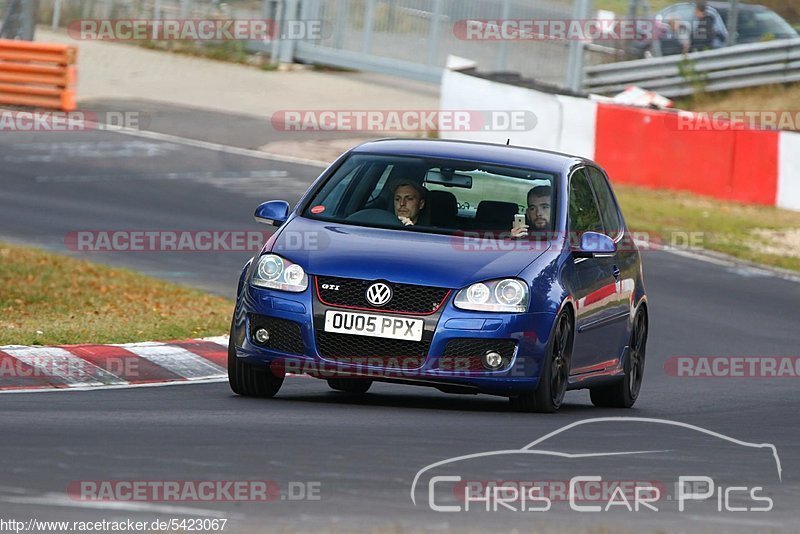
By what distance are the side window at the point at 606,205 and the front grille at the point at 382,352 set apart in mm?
2353

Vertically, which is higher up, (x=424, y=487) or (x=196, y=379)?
(x=424, y=487)

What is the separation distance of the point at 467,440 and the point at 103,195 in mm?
13754

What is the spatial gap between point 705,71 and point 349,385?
71.1 ft

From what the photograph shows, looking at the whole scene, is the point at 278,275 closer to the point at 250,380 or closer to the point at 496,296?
the point at 250,380

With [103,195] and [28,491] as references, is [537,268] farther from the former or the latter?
[103,195]

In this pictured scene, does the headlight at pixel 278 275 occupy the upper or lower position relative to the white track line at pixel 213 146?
upper

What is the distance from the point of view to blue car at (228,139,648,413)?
911 cm

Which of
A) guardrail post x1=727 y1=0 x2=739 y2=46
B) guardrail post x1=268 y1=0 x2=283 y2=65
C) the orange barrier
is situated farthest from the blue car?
guardrail post x1=268 y1=0 x2=283 y2=65

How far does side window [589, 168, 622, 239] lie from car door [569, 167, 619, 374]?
0.12 meters

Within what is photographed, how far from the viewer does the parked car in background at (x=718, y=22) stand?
102 ft

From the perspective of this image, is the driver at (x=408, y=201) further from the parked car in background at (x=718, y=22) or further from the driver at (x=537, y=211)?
the parked car in background at (x=718, y=22)

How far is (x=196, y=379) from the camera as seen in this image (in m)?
11.1

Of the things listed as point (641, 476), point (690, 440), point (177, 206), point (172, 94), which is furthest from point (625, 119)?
point (641, 476)

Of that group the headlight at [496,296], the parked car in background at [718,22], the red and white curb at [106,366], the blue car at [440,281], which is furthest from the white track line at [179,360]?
the parked car in background at [718,22]
